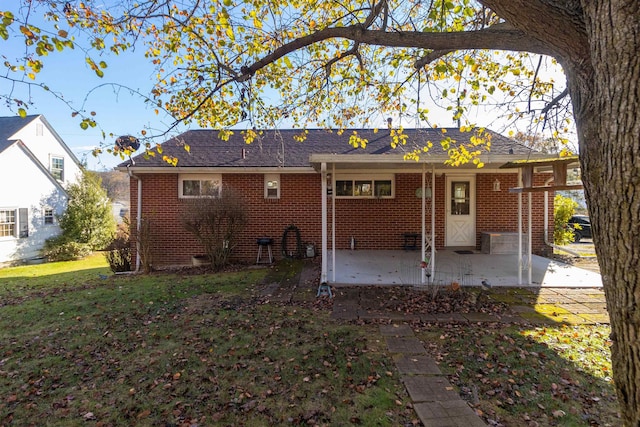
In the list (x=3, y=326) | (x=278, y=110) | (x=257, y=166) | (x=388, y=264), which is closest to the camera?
(x=3, y=326)

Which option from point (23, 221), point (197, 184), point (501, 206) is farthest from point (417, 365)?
point (23, 221)

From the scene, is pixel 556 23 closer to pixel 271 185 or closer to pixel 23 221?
pixel 271 185

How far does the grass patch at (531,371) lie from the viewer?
2.88 m

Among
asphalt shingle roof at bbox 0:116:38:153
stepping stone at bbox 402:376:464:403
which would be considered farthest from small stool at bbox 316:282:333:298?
asphalt shingle roof at bbox 0:116:38:153

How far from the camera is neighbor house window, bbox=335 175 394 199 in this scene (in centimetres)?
1053

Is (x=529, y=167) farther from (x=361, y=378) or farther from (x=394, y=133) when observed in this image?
(x=361, y=378)

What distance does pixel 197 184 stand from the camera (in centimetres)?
1044

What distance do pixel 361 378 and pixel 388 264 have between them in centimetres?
530

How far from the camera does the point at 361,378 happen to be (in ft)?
11.4

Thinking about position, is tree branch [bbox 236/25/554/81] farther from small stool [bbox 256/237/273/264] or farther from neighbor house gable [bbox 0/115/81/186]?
neighbor house gable [bbox 0/115/81/186]

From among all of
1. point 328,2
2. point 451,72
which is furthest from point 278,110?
point 451,72

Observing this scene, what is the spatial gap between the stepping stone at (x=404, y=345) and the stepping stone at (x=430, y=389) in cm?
62

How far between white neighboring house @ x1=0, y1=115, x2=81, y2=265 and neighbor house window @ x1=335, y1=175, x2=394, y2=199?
15720mm

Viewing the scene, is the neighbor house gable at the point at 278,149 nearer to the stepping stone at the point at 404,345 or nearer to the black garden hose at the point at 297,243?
Result: the black garden hose at the point at 297,243
